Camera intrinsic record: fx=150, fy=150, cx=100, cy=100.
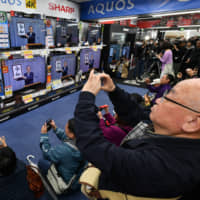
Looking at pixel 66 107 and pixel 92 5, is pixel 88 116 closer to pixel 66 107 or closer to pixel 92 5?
pixel 66 107

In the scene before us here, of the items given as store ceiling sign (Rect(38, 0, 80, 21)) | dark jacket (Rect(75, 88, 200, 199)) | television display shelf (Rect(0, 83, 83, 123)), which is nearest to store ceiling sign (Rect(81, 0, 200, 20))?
store ceiling sign (Rect(38, 0, 80, 21))

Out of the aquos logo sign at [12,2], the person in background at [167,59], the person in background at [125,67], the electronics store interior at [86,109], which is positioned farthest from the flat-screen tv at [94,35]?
the person in background at [167,59]

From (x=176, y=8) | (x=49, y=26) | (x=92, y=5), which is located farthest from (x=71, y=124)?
(x=92, y=5)

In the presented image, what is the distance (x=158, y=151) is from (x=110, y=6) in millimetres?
4644

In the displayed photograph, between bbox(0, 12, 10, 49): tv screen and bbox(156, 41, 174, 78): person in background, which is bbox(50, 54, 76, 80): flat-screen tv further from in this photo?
bbox(156, 41, 174, 78): person in background

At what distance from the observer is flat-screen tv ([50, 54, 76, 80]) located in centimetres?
287

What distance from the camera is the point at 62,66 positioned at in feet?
10.1

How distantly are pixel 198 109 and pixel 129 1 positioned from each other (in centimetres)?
433

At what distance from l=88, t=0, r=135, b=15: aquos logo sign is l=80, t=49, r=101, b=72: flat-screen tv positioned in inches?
51.0

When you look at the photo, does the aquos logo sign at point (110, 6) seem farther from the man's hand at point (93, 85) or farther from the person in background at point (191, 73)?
the man's hand at point (93, 85)

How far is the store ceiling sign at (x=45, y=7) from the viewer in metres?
2.98

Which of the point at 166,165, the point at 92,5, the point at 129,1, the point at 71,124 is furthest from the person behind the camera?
the point at 92,5

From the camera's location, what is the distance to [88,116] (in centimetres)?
60

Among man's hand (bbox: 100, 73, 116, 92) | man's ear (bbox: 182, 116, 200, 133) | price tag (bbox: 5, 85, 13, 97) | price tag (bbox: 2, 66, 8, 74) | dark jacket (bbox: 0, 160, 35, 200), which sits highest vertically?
man's hand (bbox: 100, 73, 116, 92)
